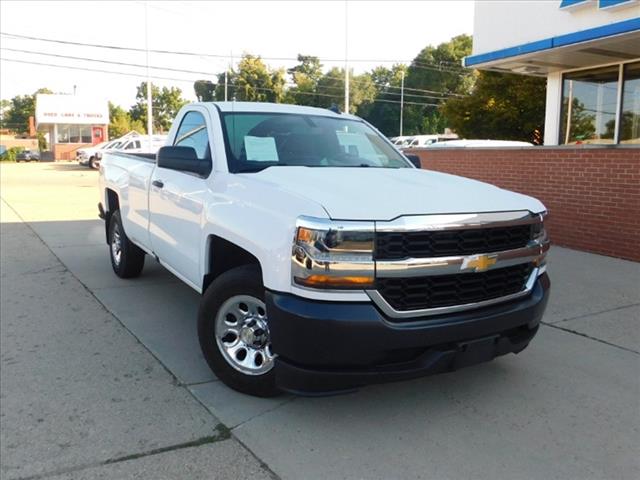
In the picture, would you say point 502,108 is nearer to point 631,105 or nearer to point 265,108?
point 631,105

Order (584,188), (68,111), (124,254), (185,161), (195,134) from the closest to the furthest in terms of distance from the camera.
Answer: (185,161) < (195,134) < (124,254) < (584,188) < (68,111)

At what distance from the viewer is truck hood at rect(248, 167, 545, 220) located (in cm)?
310

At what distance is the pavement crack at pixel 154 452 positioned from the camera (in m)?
2.88

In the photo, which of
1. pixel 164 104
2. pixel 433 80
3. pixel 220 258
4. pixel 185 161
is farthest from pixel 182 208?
pixel 164 104

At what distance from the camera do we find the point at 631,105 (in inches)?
439

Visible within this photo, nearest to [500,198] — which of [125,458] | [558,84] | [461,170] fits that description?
[125,458]

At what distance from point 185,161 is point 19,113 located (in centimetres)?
14485

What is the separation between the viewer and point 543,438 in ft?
10.7

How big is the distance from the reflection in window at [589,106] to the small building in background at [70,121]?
47.2m

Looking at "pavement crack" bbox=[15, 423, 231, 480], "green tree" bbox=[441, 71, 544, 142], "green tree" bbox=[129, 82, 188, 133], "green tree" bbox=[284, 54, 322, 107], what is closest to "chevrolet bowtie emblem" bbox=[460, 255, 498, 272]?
"pavement crack" bbox=[15, 423, 231, 480]

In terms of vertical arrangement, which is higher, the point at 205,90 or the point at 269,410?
the point at 205,90


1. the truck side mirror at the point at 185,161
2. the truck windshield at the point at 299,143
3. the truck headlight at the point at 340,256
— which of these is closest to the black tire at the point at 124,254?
the truck side mirror at the point at 185,161

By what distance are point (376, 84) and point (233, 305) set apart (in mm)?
79718

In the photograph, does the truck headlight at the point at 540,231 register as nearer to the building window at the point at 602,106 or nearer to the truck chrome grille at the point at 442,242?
the truck chrome grille at the point at 442,242
